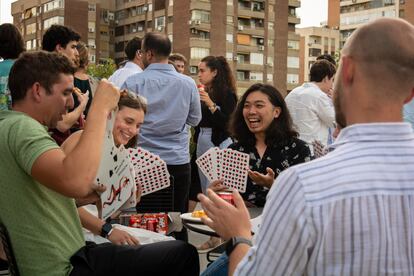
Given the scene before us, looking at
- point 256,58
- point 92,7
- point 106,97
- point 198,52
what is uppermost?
point 92,7

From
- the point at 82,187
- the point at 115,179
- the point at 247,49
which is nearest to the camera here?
the point at 82,187

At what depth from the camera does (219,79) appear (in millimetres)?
5887

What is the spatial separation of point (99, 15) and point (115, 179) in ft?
256

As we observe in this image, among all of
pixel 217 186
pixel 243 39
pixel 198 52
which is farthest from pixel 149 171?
pixel 243 39

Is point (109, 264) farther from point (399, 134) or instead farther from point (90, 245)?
point (399, 134)

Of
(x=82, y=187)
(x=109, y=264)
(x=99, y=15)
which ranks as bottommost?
(x=109, y=264)

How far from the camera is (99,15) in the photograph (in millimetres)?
77812

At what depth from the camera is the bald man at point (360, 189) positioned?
1.43 meters

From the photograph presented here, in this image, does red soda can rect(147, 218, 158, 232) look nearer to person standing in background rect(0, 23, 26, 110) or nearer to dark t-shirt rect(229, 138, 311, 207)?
dark t-shirt rect(229, 138, 311, 207)

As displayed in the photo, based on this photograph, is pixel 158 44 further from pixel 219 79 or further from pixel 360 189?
pixel 360 189

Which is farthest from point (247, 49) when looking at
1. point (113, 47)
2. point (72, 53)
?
point (72, 53)

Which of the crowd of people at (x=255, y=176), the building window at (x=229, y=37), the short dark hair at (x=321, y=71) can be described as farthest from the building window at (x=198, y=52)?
the crowd of people at (x=255, y=176)

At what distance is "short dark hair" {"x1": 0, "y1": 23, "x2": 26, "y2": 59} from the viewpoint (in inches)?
169

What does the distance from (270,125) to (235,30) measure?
6009cm
